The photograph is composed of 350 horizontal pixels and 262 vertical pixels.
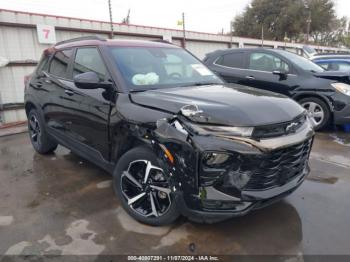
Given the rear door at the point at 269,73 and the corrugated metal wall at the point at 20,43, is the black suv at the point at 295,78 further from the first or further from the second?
the corrugated metal wall at the point at 20,43

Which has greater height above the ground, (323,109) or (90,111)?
(90,111)

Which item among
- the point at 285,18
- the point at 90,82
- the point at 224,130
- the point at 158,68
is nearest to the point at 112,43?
the point at 158,68

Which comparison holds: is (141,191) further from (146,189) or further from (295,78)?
(295,78)

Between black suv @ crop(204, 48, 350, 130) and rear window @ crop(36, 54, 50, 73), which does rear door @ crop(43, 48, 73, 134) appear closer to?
rear window @ crop(36, 54, 50, 73)

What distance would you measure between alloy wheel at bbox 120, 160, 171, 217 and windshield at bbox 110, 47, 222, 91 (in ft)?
2.66

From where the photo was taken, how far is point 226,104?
2.48 metres

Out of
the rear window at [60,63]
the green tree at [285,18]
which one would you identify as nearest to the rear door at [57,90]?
the rear window at [60,63]

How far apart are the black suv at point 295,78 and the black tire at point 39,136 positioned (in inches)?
162

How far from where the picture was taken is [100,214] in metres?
3.02

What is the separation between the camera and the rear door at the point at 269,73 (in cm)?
613

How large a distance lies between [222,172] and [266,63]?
491 centimetres

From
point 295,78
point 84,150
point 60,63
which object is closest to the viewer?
point 84,150

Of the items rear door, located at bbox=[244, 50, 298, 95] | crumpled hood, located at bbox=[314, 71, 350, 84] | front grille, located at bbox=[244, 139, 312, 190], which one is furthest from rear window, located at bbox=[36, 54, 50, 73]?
crumpled hood, located at bbox=[314, 71, 350, 84]

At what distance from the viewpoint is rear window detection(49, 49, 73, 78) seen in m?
3.89
